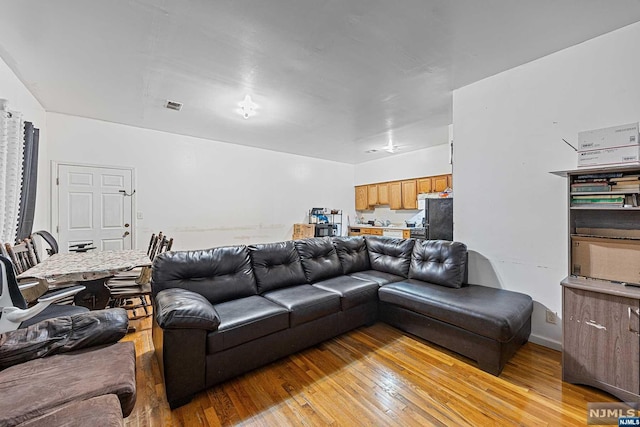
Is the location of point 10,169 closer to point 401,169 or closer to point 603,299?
point 603,299

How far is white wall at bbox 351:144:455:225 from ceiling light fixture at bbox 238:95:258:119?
387 cm

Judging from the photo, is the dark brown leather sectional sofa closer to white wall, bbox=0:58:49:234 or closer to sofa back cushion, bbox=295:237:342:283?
sofa back cushion, bbox=295:237:342:283

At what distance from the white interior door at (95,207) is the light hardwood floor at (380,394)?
9.21 ft

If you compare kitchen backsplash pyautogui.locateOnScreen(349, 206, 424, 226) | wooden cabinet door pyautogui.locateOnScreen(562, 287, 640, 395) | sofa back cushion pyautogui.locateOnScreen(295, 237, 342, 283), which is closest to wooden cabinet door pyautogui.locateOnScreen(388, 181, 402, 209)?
kitchen backsplash pyautogui.locateOnScreen(349, 206, 424, 226)

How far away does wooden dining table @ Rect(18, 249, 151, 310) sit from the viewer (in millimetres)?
2207

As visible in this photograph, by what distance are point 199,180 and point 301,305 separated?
3.84 m

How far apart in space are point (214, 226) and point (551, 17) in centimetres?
534

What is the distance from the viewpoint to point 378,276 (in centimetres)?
323

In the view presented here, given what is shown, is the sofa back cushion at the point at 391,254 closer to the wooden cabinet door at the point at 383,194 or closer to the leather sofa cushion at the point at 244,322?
the leather sofa cushion at the point at 244,322

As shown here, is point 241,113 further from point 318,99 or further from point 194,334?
point 194,334

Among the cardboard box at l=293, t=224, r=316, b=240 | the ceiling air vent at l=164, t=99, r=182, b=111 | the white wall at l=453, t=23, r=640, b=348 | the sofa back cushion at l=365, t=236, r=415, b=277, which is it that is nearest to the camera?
the white wall at l=453, t=23, r=640, b=348

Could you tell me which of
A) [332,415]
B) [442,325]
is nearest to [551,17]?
[442,325]

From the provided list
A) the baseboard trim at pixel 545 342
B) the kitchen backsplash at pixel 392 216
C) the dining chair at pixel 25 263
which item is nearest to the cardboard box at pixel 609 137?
the baseboard trim at pixel 545 342

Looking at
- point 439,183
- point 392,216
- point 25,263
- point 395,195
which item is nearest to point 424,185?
point 439,183
